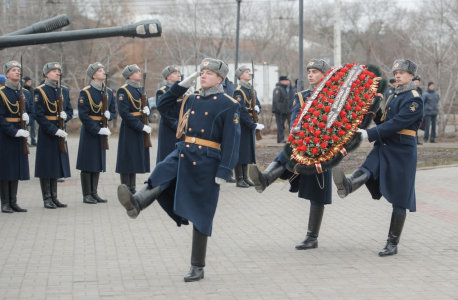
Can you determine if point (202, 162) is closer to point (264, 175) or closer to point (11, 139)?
point (264, 175)

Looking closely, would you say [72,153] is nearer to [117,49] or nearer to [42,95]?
[42,95]

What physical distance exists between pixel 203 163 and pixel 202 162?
1cm

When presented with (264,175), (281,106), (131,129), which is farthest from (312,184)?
(281,106)

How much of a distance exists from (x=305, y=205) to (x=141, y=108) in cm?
295

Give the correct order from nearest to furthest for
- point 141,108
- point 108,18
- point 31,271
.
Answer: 1. point 31,271
2. point 141,108
3. point 108,18

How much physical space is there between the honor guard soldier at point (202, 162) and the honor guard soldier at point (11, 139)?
13.7 ft

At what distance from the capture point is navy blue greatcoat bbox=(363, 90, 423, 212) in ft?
24.1

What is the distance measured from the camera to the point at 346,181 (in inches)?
282

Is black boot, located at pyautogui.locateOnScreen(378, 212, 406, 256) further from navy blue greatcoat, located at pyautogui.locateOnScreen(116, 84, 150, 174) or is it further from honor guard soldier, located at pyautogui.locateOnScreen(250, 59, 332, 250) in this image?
navy blue greatcoat, located at pyautogui.locateOnScreen(116, 84, 150, 174)

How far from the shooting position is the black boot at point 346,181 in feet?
23.0

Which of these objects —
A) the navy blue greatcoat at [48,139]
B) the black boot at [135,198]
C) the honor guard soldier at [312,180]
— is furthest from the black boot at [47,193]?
the black boot at [135,198]

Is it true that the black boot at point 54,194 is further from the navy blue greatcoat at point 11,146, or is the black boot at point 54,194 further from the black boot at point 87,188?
the navy blue greatcoat at point 11,146

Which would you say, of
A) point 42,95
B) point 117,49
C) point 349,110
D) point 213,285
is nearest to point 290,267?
point 213,285

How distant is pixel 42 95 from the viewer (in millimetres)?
10258
